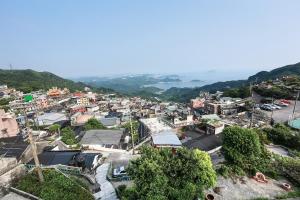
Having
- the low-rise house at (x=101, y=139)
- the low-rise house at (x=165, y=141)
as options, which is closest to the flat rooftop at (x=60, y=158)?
the low-rise house at (x=101, y=139)

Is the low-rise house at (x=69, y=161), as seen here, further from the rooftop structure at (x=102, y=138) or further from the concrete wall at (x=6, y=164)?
the rooftop structure at (x=102, y=138)

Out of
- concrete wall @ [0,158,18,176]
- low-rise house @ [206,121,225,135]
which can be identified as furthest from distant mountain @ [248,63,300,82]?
concrete wall @ [0,158,18,176]

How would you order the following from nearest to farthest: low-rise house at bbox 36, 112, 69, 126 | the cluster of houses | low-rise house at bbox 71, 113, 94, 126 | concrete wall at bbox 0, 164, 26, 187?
concrete wall at bbox 0, 164, 26, 187
the cluster of houses
low-rise house at bbox 71, 113, 94, 126
low-rise house at bbox 36, 112, 69, 126

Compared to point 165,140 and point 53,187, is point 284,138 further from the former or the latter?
point 53,187

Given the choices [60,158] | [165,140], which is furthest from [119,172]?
[165,140]

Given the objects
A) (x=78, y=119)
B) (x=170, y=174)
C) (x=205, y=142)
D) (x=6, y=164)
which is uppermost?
(x=170, y=174)

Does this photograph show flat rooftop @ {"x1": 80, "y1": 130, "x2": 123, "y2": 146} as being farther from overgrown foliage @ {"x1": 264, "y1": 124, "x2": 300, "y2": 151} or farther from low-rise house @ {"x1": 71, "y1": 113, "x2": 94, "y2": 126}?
overgrown foliage @ {"x1": 264, "y1": 124, "x2": 300, "y2": 151}
